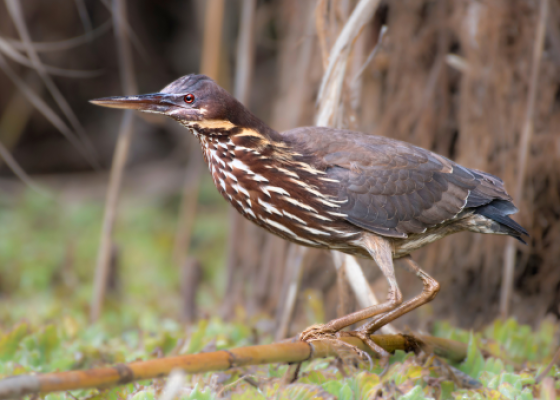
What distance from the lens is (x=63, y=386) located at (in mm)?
1870

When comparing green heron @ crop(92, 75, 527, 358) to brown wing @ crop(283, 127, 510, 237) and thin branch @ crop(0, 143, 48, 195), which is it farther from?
thin branch @ crop(0, 143, 48, 195)

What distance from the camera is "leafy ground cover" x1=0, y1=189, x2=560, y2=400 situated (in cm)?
275

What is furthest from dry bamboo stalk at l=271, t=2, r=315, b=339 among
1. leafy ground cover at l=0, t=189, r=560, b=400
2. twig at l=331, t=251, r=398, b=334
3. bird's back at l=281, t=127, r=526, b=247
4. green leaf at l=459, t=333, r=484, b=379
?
green leaf at l=459, t=333, r=484, b=379

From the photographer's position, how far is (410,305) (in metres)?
3.22

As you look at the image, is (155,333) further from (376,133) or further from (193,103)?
(376,133)

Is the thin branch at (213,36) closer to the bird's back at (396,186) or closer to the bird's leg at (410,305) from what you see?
the bird's back at (396,186)

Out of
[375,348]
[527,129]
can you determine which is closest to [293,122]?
[527,129]

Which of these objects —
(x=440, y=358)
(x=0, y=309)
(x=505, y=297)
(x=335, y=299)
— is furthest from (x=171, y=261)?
(x=440, y=358)

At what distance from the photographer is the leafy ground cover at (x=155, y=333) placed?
9.01 feet

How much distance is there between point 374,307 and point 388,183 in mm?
677

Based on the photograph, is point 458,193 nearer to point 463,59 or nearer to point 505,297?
point 505,297

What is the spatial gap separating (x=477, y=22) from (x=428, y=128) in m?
0.89

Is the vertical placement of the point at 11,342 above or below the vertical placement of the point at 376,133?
below

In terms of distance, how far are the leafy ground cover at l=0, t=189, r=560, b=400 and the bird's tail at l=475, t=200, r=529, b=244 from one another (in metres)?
0.65
